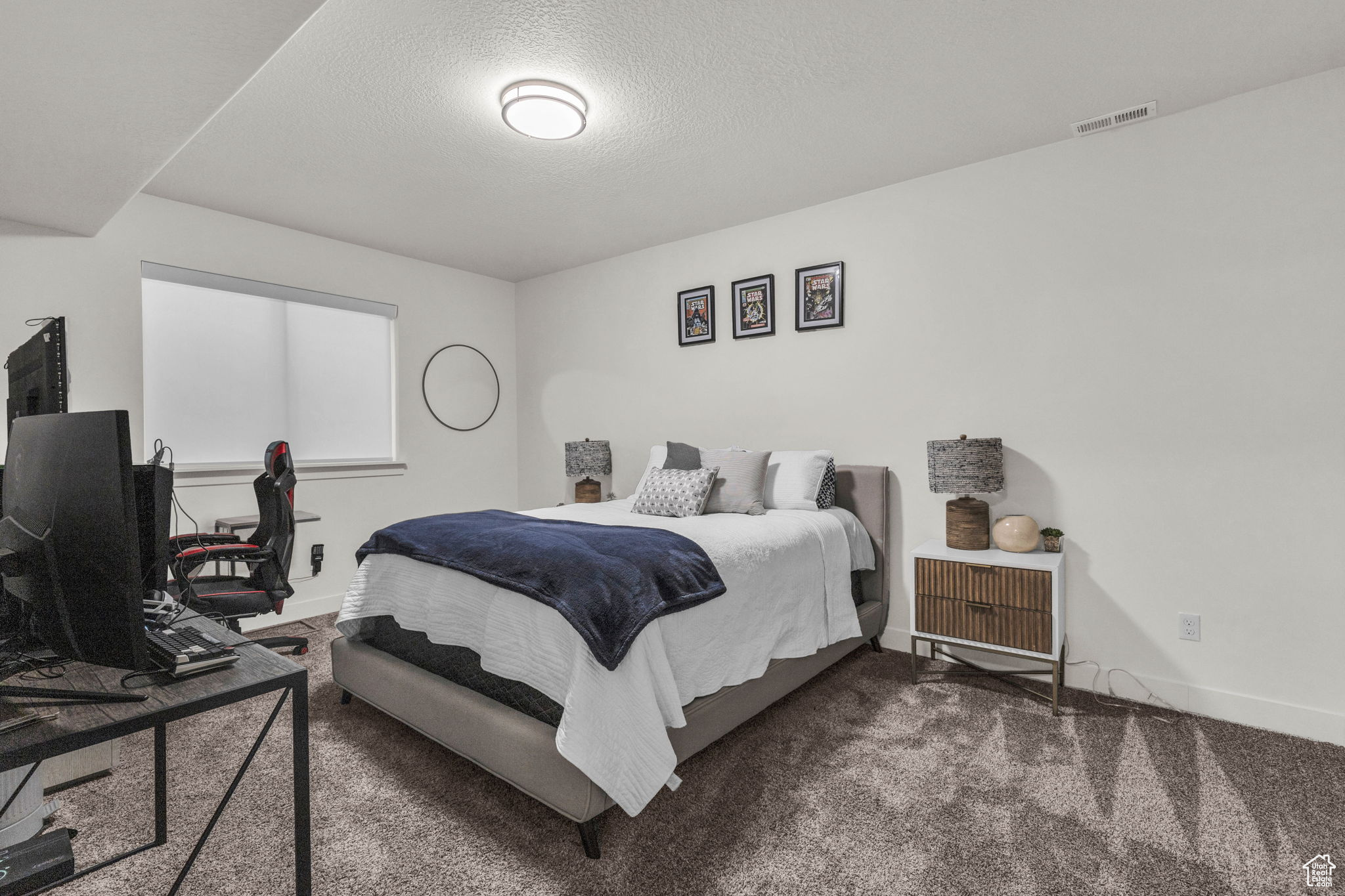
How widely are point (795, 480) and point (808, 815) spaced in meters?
1.75

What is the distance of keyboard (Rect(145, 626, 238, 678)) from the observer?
1.12m

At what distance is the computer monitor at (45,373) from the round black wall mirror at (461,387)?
3084 mm

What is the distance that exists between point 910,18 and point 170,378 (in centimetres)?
410

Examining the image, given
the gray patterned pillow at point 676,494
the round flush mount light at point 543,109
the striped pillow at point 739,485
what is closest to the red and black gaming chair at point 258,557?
the gray patterned pillow at point 676,494

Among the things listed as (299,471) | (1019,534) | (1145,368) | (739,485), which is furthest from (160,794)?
(1145,368)

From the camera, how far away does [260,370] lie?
3932 mm

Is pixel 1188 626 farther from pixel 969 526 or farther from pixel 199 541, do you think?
pixel 199 541

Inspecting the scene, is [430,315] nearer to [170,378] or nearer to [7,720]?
[170,378]

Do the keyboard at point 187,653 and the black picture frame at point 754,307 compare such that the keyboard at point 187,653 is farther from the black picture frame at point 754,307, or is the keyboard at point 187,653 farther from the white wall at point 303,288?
the black picture frame at point 754,307

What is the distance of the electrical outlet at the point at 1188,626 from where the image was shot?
2611 mm

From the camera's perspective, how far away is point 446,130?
274cm

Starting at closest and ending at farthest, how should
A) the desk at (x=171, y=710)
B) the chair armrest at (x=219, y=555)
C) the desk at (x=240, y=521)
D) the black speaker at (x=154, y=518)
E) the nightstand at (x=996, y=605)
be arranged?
the desk at (x=171, y=710)
the black speaker at (x=154, y=518)
the nightstand at (x=996, y=605)
the chair armrest at (x=219, y=555)
the desk at (x=240, y=521)

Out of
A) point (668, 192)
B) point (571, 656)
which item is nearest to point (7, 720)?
point (571, 656)

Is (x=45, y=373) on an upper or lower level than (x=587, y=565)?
upper
